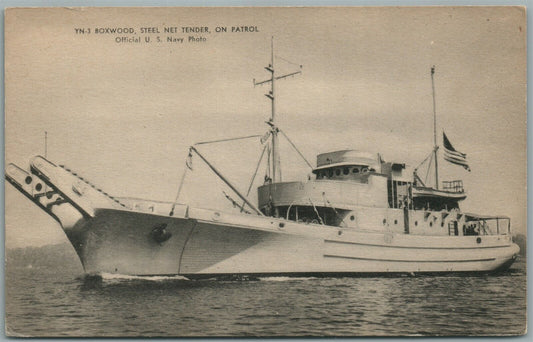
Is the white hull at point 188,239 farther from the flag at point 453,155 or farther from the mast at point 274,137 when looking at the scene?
the flag at point 453,155

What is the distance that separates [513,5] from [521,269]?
17.6 feet

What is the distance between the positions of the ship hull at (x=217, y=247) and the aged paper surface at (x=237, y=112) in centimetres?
47

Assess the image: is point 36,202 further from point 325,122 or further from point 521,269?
point 521,269

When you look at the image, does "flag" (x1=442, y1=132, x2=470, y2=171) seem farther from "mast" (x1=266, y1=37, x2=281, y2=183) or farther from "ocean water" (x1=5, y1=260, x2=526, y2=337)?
"mast" (x1=266, y1=37, x2=281, y2=183)

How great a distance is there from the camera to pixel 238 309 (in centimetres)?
1222

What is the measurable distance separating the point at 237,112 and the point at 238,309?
4.29m

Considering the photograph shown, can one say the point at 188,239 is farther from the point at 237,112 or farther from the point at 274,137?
the point at 237,112

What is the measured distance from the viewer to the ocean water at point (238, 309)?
11.6 m

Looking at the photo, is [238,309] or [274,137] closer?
[238,309]

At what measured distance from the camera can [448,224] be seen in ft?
62.6

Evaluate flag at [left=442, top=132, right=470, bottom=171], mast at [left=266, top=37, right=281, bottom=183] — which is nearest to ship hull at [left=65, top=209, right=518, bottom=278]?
mast at [left=266, top=37, right=281, bottom=183]

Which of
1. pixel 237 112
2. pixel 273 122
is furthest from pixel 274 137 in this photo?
pixel 237 112

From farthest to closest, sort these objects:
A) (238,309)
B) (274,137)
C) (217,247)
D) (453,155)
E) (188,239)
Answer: (274,137) < (217,247) < (188,239) < (453,155) < (238,309)

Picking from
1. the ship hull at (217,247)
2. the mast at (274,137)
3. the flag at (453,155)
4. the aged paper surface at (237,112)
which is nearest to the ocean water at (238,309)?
the aged paper surface at (237,112)
